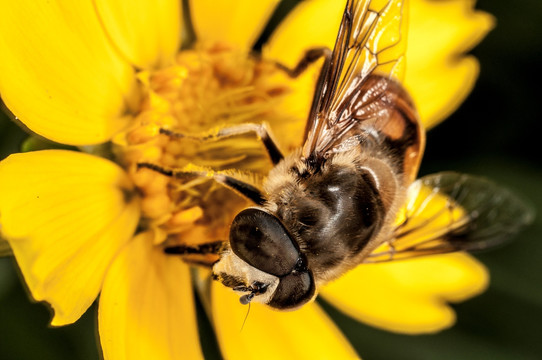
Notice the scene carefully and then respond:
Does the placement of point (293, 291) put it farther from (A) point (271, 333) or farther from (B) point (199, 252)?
(A) point (271, 333)

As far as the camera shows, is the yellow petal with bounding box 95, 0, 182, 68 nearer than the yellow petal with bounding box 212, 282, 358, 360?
Yes

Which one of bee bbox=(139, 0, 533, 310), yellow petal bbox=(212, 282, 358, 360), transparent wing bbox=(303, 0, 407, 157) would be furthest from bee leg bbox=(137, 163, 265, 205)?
yellow petal bbox=(212, 282, 358, 360)

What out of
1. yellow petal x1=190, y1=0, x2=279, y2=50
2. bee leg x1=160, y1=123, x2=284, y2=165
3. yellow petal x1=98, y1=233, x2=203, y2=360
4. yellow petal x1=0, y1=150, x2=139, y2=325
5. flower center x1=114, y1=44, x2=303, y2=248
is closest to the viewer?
yellow petal x1=0, y1=150, x2=139, y2=325

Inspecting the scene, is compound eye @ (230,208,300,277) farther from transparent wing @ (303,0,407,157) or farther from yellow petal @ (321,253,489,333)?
yellow petal @ (321,253,489,333)

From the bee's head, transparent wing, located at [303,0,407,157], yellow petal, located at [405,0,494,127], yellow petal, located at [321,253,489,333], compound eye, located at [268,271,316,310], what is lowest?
yellow petal, located at [321,253,489,333]

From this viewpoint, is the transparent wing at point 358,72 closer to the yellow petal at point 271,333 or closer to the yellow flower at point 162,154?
the yellow flower at point 162,154

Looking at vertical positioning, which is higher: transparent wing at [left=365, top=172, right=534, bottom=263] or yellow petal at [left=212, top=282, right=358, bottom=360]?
transparent wing at [left=365, top=172, right=534, bottom=263]

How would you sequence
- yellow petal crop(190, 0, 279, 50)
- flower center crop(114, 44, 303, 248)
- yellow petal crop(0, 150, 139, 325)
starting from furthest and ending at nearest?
1. yellow petal crop(190, 0, 279, 50)
2. flower center crop(114, 44, 303, 248)
3. yellow petal crop(0, 150, 139, 325)

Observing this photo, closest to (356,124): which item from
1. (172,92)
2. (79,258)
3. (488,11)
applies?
(172,92)
